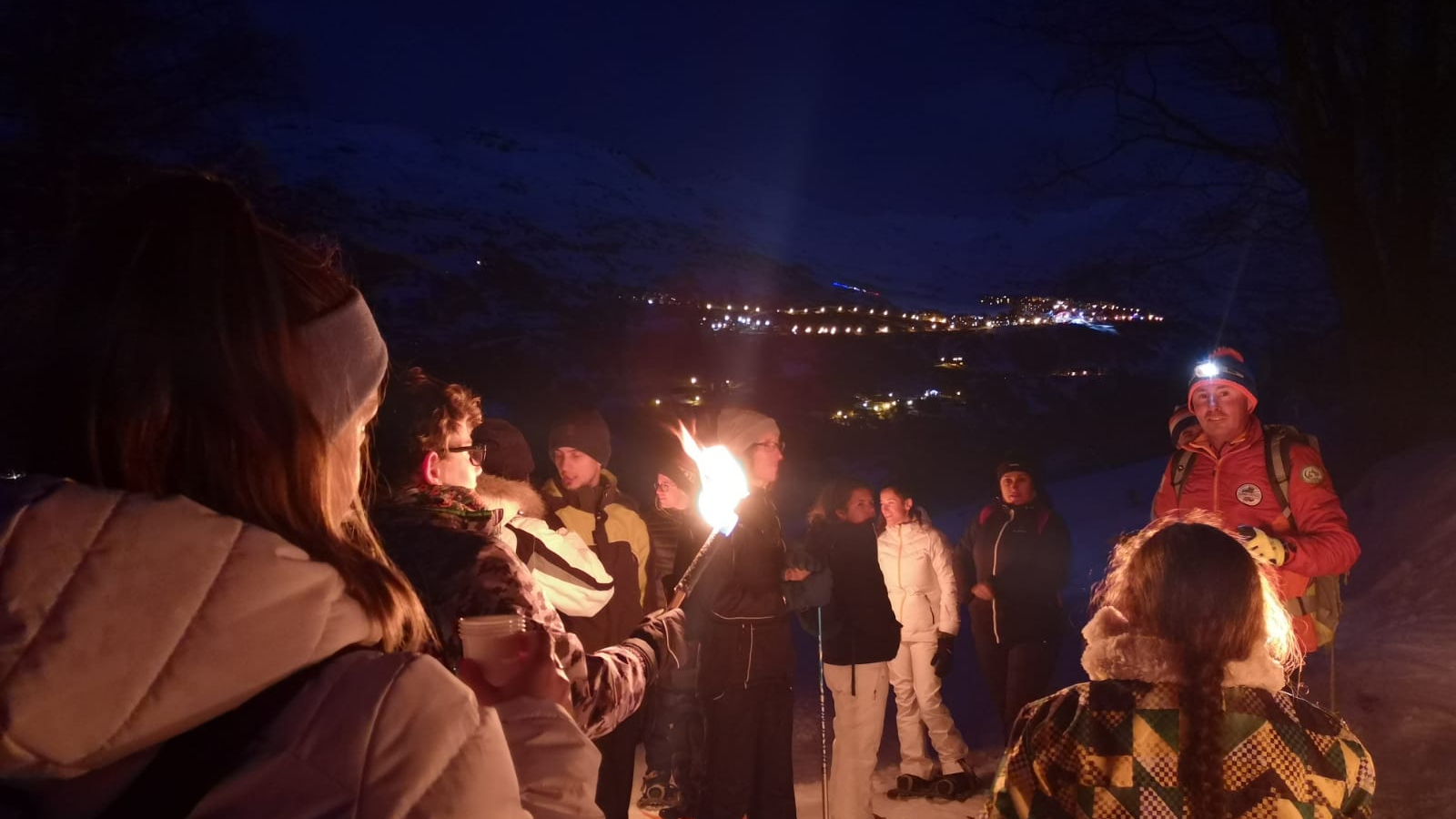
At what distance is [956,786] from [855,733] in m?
0.95

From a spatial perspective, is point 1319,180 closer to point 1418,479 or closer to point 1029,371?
point 1418,479

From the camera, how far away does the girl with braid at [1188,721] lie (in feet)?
7.95

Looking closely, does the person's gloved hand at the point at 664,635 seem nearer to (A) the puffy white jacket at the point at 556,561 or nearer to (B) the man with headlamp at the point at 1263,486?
(A) the puffy white jacket at the point at 556,561

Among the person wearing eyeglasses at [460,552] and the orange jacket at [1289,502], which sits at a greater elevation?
the orange jacket at [1289,502]

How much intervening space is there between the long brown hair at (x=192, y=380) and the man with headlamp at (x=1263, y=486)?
14.2 feet

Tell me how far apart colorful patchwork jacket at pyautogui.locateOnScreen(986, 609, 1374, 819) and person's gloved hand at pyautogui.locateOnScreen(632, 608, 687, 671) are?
3.36 feet

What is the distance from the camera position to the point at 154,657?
39.6 inches

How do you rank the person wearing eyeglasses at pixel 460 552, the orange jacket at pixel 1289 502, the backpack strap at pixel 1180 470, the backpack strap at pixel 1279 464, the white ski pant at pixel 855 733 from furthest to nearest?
1. the white ski pant at pixel 855 733
2. the backpack strap at pixel 1180 470
3. the backpack strap at pixel 1279 464
4. the orange jacket at pixel 1289 502
5. the person wearing eyeglasses at pixel 460 552

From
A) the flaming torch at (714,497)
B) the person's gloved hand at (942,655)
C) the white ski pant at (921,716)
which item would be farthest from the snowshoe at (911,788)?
the flaming torch at (714,497)

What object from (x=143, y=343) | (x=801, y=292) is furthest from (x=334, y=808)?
(x=801, y=292)

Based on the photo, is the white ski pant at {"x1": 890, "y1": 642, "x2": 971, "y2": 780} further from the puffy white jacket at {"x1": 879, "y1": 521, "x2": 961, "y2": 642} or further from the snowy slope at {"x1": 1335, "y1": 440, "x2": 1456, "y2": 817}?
the snowy slope at {"x1": 1335, "y1": 440, "x2": 1456, "y2": 817}

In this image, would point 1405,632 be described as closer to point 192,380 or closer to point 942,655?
point 942,655

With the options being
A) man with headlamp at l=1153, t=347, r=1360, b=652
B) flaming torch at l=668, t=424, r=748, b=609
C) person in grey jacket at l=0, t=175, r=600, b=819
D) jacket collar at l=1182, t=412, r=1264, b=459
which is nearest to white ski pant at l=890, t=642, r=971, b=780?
man with headlamp at l=1153, t=347, r=1360, b=652

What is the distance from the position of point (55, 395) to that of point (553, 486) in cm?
495
